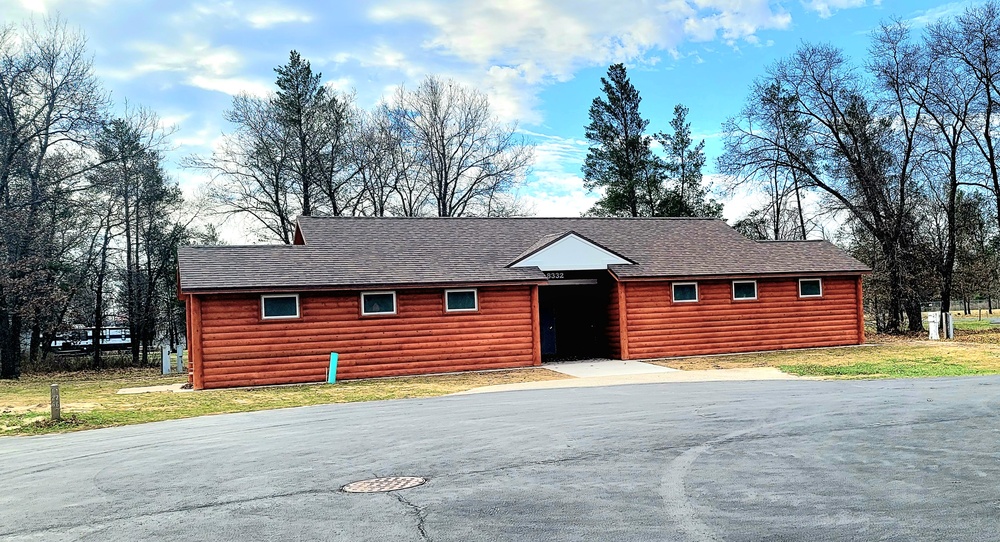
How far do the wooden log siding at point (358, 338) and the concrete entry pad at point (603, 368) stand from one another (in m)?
1.12

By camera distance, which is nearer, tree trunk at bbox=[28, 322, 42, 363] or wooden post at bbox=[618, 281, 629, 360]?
wooden post at bbox=[618, 281, 629, 360]

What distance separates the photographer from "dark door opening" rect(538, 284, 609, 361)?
2288 centimetres

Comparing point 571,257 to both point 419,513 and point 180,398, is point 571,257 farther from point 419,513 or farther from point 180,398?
point 419,513

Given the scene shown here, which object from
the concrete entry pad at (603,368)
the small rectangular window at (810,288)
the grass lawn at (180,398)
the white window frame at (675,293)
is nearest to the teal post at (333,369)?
the grass lawn at (180,398)

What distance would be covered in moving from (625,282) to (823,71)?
1593 centimetres

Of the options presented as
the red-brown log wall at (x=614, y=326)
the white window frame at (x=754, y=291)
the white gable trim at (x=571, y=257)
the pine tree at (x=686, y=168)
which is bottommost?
the red-brown log wall at (x=614, y=326)

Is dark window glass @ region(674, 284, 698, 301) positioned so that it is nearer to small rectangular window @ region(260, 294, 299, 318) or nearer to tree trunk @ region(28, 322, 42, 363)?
Result: small rectangular window @ region(260, 294, 299, 318)

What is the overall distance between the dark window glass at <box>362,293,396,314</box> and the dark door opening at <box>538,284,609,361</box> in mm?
5943

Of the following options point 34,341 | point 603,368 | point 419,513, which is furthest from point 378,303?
point 34,341

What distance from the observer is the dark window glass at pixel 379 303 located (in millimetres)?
18109

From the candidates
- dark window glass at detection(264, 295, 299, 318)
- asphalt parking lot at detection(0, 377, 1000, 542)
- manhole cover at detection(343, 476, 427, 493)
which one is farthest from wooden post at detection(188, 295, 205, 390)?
manhole cover at detection(343, 476, 427, 493)

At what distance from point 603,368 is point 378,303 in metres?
5.85

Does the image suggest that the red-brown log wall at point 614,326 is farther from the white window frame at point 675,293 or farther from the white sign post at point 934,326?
the white sign post at point 934,326

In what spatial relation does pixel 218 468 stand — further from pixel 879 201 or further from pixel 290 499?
pixel 879 201
